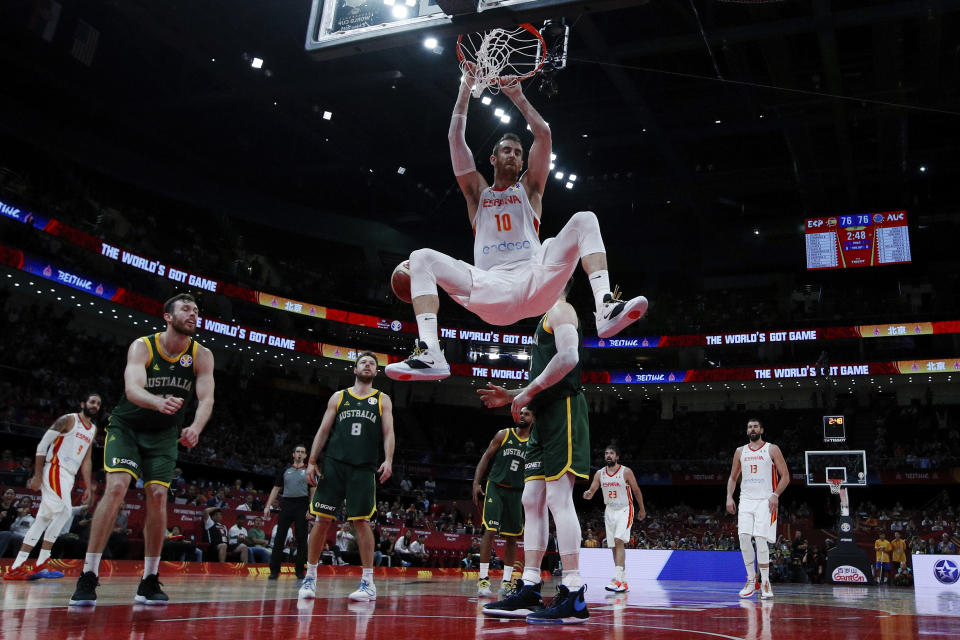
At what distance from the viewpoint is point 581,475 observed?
16.3 feet

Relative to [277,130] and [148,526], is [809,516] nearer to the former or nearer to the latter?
[277,130]

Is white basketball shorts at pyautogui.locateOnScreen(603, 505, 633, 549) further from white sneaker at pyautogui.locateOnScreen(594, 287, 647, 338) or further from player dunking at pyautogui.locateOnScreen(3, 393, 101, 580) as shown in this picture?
white sneaker at pyautogui.locateOnScreen(594, 287, 647, 338)

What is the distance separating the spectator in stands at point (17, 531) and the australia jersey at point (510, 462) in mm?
7131

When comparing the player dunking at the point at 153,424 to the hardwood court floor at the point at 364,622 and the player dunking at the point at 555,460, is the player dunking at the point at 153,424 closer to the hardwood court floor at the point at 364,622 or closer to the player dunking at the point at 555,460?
the hardwood court floor at the point at 364,622

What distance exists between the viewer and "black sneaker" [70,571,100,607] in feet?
16.4

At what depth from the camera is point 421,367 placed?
4160 millimetres

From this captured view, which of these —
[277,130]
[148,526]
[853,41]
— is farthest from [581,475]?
[277,130]

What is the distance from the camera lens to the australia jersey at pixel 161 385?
18.5ft

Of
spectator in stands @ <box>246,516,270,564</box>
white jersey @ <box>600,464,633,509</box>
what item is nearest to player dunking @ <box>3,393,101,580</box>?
spectator in stands @ <box>246,516,270,564</box>

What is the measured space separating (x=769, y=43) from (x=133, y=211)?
82.4ft

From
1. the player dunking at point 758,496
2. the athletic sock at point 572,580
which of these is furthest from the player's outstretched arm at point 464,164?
the player dunking at point 758,496

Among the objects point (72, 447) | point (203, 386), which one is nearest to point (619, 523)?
point (72, 447)

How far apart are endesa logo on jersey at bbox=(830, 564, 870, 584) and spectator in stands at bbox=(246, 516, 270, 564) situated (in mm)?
13345

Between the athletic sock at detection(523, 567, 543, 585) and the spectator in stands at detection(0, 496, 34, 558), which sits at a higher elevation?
the athletic sock at detection(523, 567, 543, 585)
